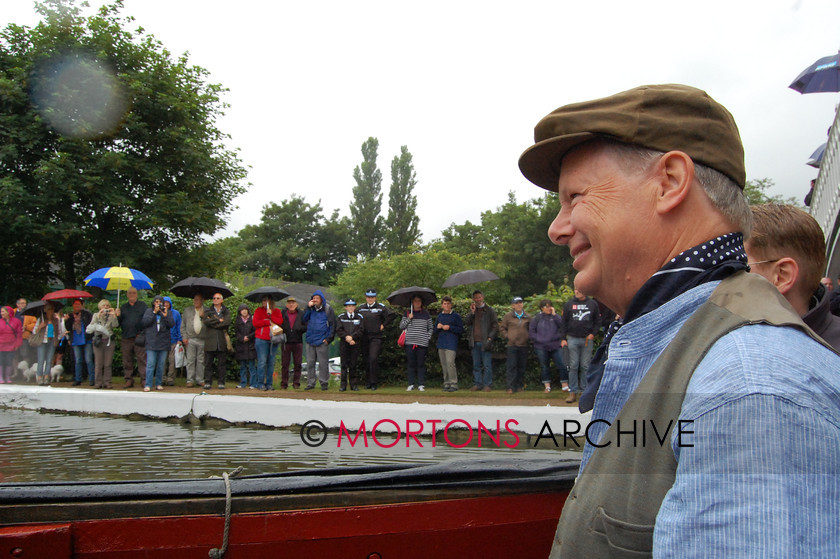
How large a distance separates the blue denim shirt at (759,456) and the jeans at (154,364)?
47.9ft

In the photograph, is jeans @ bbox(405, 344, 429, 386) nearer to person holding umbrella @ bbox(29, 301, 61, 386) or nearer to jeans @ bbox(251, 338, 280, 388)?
jeans @ bbox(251, 338, 280, 388)

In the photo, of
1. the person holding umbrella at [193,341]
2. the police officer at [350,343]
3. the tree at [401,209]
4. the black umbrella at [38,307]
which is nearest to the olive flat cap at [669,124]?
the police officer at [350,343]

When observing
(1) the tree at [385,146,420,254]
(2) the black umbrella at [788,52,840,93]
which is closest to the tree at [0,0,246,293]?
(2) the black umbrella at [788,52,840,93]

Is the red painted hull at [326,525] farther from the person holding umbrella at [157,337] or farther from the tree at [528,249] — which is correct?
the tree at [528,249]

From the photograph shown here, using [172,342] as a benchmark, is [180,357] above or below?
below

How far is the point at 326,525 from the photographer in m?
2.16

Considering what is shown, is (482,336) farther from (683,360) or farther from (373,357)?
(683,360)

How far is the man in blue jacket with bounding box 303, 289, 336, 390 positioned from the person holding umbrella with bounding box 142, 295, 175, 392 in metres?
3.16

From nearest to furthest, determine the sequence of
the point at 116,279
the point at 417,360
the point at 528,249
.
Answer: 1. the point at 417,360
2. the point at 116,279
3. the point at 528,249

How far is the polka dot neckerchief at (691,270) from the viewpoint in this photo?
1188 mm

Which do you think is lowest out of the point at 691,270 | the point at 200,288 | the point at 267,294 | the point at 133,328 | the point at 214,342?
the point at 691,270

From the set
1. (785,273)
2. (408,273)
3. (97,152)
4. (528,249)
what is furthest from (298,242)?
(785,273)

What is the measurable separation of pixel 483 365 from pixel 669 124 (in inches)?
508

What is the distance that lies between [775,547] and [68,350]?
68.4ft
